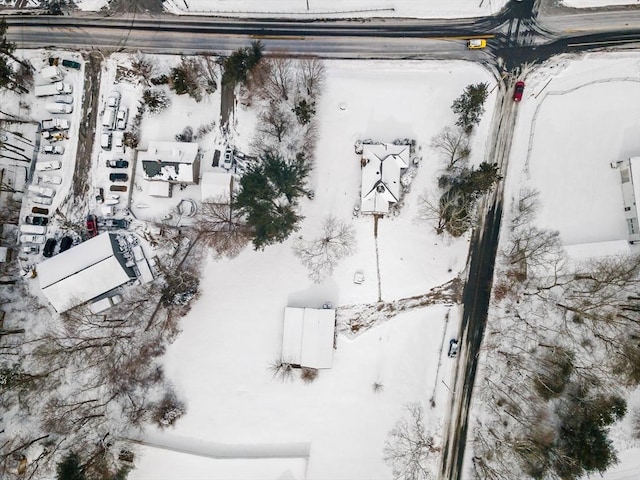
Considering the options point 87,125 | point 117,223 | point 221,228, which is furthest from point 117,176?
point 221,228

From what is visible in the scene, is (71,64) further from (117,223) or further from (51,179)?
(117,223)

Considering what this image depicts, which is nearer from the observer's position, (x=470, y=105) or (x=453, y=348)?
(x=470, y=105)

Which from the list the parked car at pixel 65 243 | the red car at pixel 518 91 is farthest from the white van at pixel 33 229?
the red car at pixel 518 91

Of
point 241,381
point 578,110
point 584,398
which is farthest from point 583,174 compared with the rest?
point 241,381

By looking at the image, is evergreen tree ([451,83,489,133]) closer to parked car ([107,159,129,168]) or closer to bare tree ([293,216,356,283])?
bare tree ([293,216,356,283])

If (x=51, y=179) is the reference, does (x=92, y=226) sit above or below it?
below

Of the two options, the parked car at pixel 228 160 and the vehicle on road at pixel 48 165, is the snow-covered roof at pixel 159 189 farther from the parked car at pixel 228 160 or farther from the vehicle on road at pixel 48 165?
the vehicle on road at pixel 48 165
